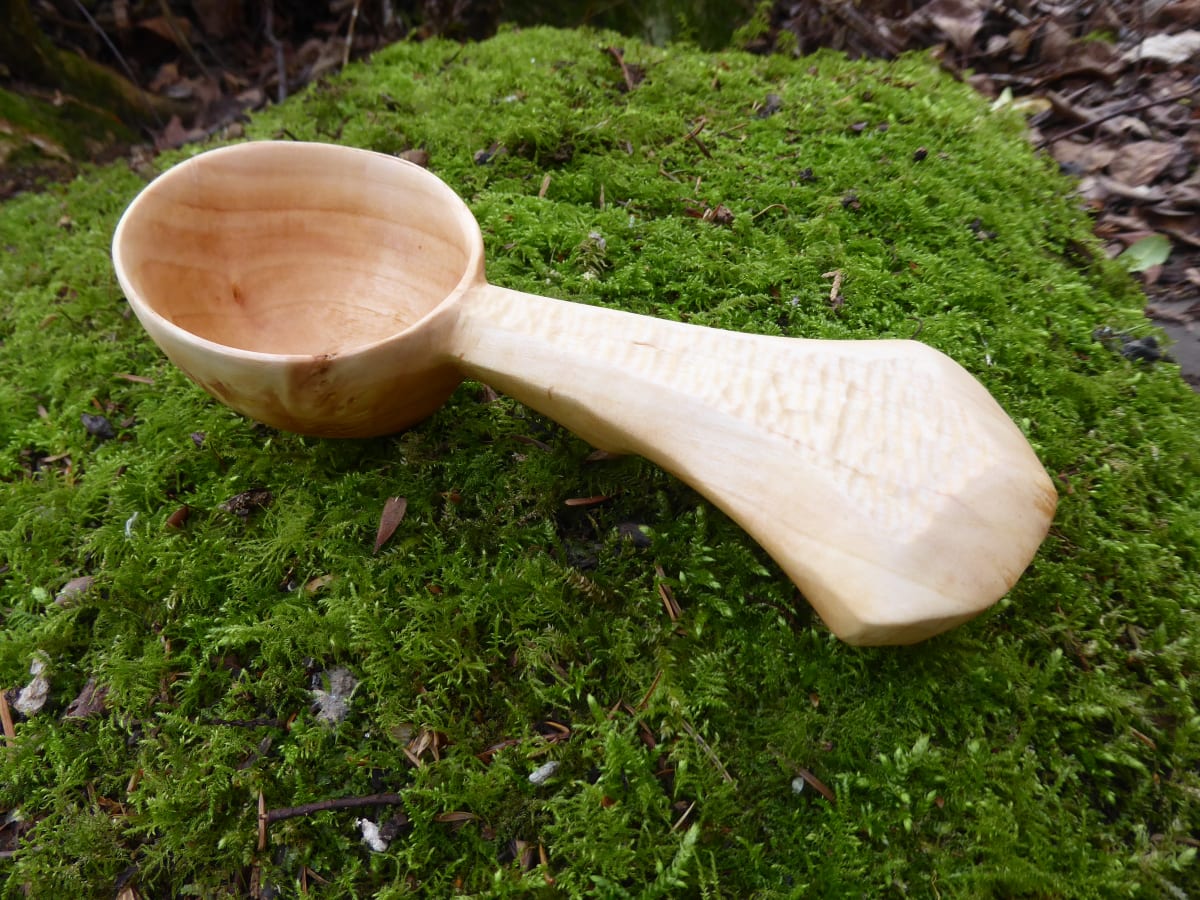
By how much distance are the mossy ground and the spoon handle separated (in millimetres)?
199

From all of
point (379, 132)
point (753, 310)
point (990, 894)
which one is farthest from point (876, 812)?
Answer: point (379, 132)

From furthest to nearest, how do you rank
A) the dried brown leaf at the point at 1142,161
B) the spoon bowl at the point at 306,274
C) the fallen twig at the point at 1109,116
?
the fallen twig at the point at 1109,116 → the dried brown leaf at the point at 1142,161 → the spoon bowl at the point at 306,274

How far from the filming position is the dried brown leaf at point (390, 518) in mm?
1284

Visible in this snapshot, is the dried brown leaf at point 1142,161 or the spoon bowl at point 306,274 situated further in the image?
the dried brown leaf at point 1142,161

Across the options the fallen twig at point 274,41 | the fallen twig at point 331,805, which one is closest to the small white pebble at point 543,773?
the fallen twig at point 331,805

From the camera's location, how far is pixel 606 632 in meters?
1.17

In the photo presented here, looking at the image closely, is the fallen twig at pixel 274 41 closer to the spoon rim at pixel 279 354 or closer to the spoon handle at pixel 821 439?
the spoon rim at pixel 279 354

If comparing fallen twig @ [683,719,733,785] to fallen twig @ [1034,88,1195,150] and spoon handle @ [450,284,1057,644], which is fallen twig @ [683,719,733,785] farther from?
fallen twig @ [1034,88,1195,150]

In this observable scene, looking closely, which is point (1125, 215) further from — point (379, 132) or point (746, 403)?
point (379, 132)

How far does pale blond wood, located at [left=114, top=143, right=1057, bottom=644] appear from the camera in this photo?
3.17 feet

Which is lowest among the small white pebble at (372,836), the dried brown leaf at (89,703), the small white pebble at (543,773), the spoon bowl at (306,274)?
the dried brown leaf at (89,703)

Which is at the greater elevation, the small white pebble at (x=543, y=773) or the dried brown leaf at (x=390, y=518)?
the dried brown leaf at (x=390, y=518)

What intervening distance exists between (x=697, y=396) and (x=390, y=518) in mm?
608

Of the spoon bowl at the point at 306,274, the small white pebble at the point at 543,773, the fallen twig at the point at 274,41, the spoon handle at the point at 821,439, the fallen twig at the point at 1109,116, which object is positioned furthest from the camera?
the fallen twig at the point at 274,41
